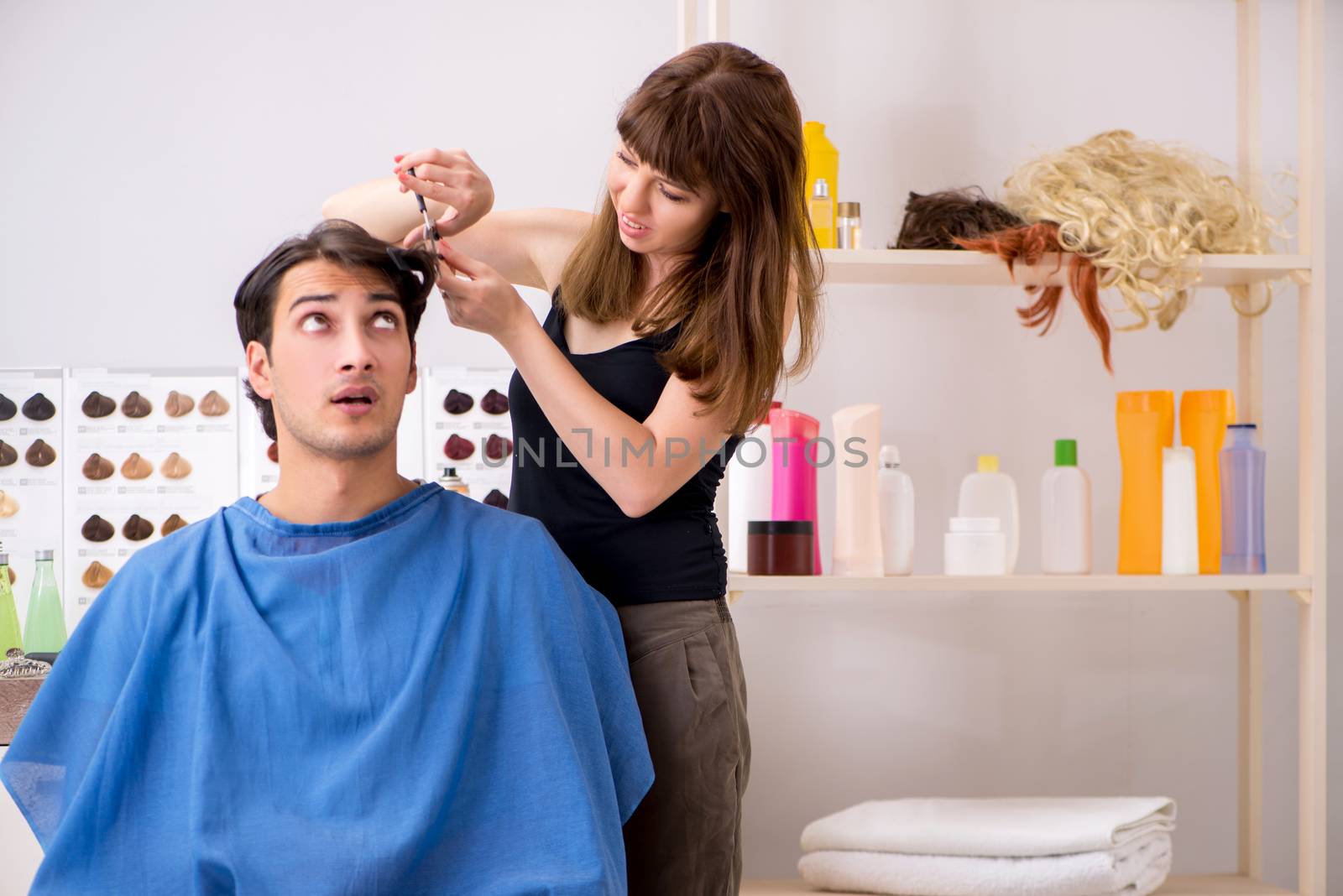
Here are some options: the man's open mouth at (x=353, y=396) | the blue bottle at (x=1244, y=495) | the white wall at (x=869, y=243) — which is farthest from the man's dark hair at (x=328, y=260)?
the blue bottle at (x=1244, y=495)

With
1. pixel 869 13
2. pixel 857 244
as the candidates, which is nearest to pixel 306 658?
pixel 857 244

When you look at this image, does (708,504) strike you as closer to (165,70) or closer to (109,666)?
(109,666)

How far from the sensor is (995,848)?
6.43 ft

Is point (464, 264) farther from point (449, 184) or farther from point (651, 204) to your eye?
point (651, 204)

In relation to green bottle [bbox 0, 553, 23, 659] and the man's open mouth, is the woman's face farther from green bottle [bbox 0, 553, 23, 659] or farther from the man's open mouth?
green bottle [bbox 0, 553, 23, 659]

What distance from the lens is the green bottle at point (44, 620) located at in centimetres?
207

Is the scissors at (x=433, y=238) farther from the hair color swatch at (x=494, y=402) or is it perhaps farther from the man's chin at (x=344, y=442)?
the hair color swatch at (x=494, y=402)

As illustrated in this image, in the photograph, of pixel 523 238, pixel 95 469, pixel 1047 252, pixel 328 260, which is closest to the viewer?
pixel 328 260

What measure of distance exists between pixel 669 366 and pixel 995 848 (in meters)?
1.13

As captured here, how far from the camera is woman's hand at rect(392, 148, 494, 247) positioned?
4.37ft

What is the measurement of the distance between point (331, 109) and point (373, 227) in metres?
0.93

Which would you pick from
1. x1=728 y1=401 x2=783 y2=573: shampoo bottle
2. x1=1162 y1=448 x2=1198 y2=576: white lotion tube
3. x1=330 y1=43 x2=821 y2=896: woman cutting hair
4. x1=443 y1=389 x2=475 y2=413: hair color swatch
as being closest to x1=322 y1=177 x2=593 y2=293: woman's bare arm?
x1=330 y1=43 x2=821 y2=896: woman cutting hair

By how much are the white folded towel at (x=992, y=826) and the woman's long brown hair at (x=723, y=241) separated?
0.96 metres

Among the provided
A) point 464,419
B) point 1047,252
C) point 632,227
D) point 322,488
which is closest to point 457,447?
point 464,419
